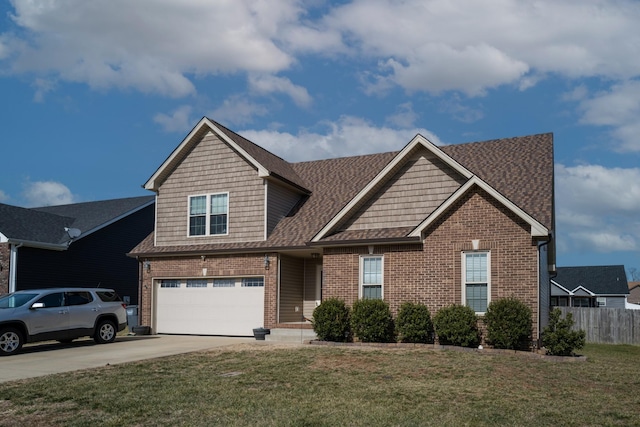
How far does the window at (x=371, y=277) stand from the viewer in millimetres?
19359

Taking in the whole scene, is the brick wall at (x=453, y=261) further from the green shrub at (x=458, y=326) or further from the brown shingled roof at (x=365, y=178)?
the brown shingled roof at (x=365, y=178)

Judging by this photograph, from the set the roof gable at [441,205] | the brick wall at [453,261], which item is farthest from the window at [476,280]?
the roof gable at [441,205]

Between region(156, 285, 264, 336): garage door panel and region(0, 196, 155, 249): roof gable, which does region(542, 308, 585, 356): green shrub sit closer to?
region(156, 285, 264, 336): garage door panel

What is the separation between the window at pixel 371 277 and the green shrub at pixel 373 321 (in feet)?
2.39

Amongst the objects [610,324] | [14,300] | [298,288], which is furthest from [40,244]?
[610,324]

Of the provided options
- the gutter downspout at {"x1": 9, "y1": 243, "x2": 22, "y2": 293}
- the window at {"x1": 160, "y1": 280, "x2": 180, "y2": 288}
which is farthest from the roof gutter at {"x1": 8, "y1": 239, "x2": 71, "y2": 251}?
the window at {"x1": 160, "y1": 280, "x2": 180, "y2": 288}

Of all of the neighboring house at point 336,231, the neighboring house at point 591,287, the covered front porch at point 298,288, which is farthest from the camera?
the neighboring house at point 591,287

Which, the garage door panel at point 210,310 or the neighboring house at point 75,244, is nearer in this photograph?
the garage door panel at point 210,310

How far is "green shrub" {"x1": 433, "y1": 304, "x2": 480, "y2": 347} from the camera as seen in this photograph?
17.0 m

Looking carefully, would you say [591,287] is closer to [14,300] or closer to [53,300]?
[53,300]

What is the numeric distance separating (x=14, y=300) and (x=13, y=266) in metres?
11.2

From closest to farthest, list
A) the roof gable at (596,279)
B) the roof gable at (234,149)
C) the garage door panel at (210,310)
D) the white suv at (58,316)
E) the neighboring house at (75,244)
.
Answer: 1. the white suv at (58,316)
2. the garage door panel at (210,310)
3. the roof gable at (234,149)
4. the neighboring house at (75,244)
5. the roof gable at (596,279)

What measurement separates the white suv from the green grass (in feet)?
15.8

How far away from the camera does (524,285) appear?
17.0 metres
